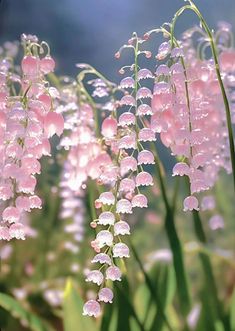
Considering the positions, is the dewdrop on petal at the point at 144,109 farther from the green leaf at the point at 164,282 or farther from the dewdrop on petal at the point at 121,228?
the green leaf at the point at 164,282

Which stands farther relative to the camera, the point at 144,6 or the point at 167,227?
the point at 144,6

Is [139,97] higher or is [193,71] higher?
[193,71]

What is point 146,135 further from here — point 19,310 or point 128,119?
point 19,310

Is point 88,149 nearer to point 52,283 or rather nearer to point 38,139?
point 38,139

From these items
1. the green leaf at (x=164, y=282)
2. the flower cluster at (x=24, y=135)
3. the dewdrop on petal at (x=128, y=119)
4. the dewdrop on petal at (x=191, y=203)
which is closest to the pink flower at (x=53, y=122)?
the flower cluster at (x=24, y=135)

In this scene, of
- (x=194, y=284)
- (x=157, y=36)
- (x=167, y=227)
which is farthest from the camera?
(x=194, y=284)

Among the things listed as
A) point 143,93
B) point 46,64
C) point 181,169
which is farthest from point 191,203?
point 46,64

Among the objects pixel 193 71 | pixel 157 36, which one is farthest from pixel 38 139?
pixel 157 36
